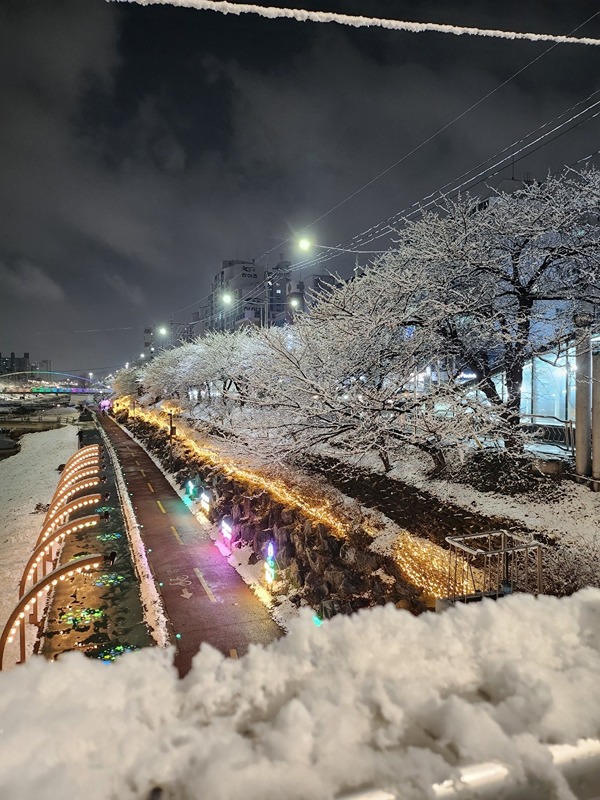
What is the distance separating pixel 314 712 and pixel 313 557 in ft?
47.0

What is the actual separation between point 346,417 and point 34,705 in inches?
509

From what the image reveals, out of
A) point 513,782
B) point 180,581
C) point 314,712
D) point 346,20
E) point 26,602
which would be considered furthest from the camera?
point 180,581

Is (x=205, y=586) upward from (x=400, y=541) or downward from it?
downward

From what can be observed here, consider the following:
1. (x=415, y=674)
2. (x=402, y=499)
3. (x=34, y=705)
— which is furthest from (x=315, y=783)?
(x=402, y=499)

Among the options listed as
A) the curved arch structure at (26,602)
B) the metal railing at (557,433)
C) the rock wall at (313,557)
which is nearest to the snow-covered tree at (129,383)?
the rock wall at (313,557)

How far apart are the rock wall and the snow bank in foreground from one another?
31.4ft

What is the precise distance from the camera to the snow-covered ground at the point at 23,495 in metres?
16.9

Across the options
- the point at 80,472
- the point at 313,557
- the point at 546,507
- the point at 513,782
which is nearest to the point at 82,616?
the point at 313,557

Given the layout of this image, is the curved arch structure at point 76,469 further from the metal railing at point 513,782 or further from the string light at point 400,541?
the metal railing at point 513,782

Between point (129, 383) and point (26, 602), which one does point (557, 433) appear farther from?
point (129, 383)

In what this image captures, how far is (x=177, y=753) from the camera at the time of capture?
1.77 metres

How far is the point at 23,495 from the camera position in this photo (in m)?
29.9

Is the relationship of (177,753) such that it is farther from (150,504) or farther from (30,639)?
(150,504)

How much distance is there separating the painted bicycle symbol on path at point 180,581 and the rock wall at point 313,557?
3082 millimetres
